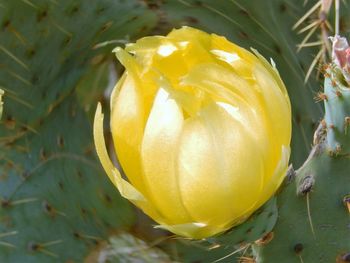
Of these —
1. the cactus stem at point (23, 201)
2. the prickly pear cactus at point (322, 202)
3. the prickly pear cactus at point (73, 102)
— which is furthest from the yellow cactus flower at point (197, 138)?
the cactus stem at point (23, 201)

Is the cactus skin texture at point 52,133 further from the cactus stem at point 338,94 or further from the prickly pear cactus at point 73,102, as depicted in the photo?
the cactus stem at point 338,94

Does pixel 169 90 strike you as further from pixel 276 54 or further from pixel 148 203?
pixel 276 54

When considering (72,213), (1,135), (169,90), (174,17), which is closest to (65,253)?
(72,213)

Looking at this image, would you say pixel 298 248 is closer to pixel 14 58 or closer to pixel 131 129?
pixel 131 129

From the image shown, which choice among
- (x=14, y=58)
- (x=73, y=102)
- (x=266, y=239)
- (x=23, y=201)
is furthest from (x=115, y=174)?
(x=73, y=102)

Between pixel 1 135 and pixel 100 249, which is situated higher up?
pixel 1 135

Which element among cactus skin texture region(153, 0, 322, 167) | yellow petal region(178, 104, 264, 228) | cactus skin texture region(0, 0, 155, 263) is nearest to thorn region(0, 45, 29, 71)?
cactus skin texture region(0, 0, 155, 263)

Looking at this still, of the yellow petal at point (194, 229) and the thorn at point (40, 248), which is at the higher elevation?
the yellow petal at point (194, 229)

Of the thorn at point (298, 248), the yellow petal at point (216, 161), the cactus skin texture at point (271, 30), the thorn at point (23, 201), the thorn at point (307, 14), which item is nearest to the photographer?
the yellow petal at point (216, 161)
